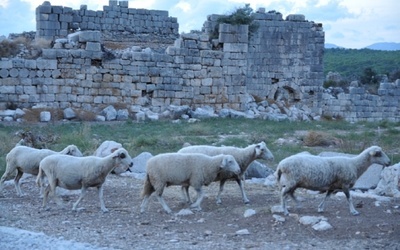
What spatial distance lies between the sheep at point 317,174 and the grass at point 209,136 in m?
4.41

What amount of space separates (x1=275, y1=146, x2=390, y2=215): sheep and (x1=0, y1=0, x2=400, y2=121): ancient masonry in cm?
1395

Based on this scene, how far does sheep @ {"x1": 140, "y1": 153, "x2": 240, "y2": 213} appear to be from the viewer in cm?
975

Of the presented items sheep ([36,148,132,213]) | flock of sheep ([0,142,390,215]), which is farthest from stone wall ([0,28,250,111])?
sheep ([36,148,132,213])

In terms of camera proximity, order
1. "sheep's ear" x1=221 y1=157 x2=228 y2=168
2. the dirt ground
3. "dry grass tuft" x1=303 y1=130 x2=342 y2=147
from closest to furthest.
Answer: the dirt ground, "sheep's ear" x1=221 y1=157 x2=228 y2=168, "dry grass tuft" x1=303 y1=130 x2=342 y2=147

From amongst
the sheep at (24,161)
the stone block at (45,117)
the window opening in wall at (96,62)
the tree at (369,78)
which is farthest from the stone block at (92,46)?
the tree at (369,78)

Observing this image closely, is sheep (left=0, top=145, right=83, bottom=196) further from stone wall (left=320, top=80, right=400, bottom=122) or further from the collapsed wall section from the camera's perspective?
stone wall (left=320, top=80, right=400, bottom=122)

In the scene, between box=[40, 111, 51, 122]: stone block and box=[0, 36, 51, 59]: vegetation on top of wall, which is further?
box=[0, 36, 51, 59]: vegetation on top of wall

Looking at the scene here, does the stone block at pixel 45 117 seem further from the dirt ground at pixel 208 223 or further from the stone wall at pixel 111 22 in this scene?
the dirt ground at pixel 208 223

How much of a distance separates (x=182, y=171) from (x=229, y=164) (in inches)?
27.9

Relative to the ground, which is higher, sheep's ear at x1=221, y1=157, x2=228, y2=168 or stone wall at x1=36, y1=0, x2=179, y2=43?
stone wall at x1=36, y1=0, x2=179, y2=43

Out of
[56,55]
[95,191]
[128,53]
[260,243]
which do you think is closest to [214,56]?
[128,53]

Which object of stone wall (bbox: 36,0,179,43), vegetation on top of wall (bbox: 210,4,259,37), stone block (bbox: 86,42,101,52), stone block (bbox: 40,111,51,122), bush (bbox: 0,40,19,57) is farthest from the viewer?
vegetation on top of wall (bbox: 210,4,259,37)

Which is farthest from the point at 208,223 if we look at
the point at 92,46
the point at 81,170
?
the point at 92,46

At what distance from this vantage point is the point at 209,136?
1817cm
